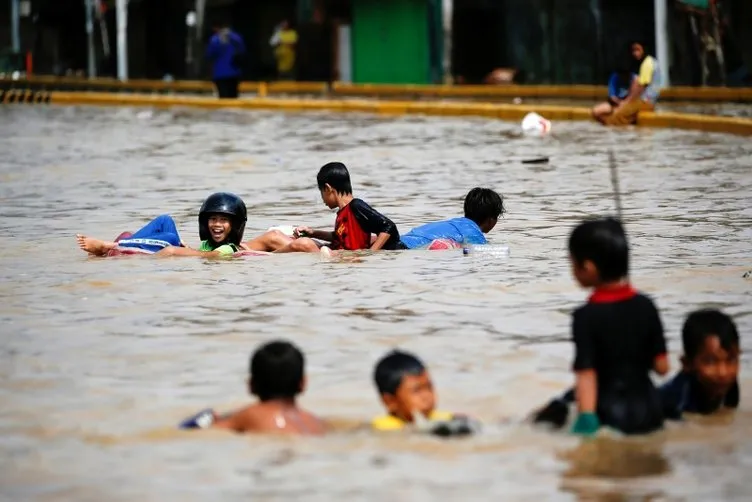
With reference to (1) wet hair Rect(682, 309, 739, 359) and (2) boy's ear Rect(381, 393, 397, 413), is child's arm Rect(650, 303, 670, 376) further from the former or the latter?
(2) boy's ear Rect(381, 393, 397, 413)

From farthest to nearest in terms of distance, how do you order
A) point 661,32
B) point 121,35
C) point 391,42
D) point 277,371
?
point 121,35
point 391,42
point 661,32
point 277,371

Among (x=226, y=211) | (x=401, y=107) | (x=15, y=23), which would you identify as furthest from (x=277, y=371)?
(x=15, y=23)

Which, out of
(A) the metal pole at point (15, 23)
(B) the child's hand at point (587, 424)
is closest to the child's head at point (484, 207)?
(B) the child's hand at point (587, 424)

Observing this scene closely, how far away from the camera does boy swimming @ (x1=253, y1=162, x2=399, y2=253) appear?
38.9 ft

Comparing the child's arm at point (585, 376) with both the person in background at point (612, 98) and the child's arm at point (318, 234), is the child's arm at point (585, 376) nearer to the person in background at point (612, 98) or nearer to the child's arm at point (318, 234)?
the child's arm at point (318, 234)

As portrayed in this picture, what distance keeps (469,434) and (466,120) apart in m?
24.6

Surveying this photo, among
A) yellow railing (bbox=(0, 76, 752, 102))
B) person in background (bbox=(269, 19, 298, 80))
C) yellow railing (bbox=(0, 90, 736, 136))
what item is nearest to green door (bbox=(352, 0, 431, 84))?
yellow railing (bbox=(0, 76, 752, 102))

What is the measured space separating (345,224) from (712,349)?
564 cm

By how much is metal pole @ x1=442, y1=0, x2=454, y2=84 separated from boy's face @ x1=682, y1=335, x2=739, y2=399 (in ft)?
109

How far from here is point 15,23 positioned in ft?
183

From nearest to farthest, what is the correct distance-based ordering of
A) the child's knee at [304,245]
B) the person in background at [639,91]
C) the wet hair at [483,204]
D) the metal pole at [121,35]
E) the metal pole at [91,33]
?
the wet hair at [483,204]
the child's knee at [304,245]
the person in background at [639,91]
the metal pole at [121,35]
the metal pole at [91,33]

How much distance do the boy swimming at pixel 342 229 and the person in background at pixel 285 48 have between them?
113 feet

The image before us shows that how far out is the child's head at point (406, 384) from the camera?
22.3 feet

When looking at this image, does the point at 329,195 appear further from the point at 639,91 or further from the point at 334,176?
the point at 639,91
